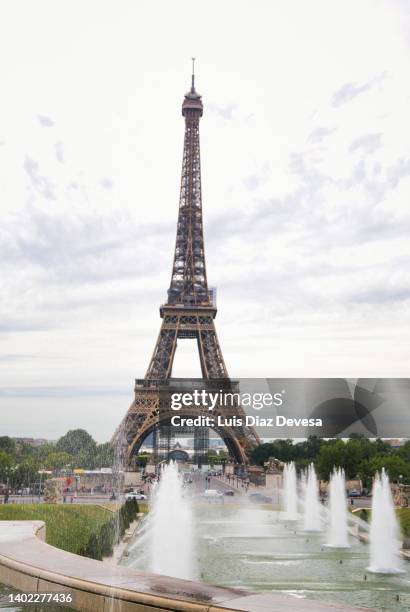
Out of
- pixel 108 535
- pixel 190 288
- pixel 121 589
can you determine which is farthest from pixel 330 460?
pixel 121 589

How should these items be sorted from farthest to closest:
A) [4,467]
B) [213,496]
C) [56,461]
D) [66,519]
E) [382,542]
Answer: [56,461] → [4,467] → [213,496] → [66,519] → [382,542]

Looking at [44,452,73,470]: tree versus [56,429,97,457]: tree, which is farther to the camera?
[56,429,97,457]: tree

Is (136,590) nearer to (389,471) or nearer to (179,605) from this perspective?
(179,605)

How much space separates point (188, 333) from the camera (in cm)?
7612

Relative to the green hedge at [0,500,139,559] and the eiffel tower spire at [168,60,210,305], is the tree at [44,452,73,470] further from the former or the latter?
the green hedge at [0,500,139,559]

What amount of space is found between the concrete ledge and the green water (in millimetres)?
8171

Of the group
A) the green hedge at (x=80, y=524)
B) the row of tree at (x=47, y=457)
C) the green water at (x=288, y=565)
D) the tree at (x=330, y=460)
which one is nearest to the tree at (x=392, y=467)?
the tree at (x=330, y=460)

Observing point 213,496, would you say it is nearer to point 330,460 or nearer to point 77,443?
point 330,460

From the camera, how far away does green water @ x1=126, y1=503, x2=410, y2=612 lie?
17.9m

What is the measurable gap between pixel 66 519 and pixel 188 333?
44.6 m

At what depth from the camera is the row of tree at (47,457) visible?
2509 inches

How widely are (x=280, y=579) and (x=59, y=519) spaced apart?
15339 mm

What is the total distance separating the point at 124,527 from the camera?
102 ft

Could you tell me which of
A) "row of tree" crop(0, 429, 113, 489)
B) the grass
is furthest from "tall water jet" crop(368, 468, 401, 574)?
"row of tree" crop(0, 429, 113, 489)
